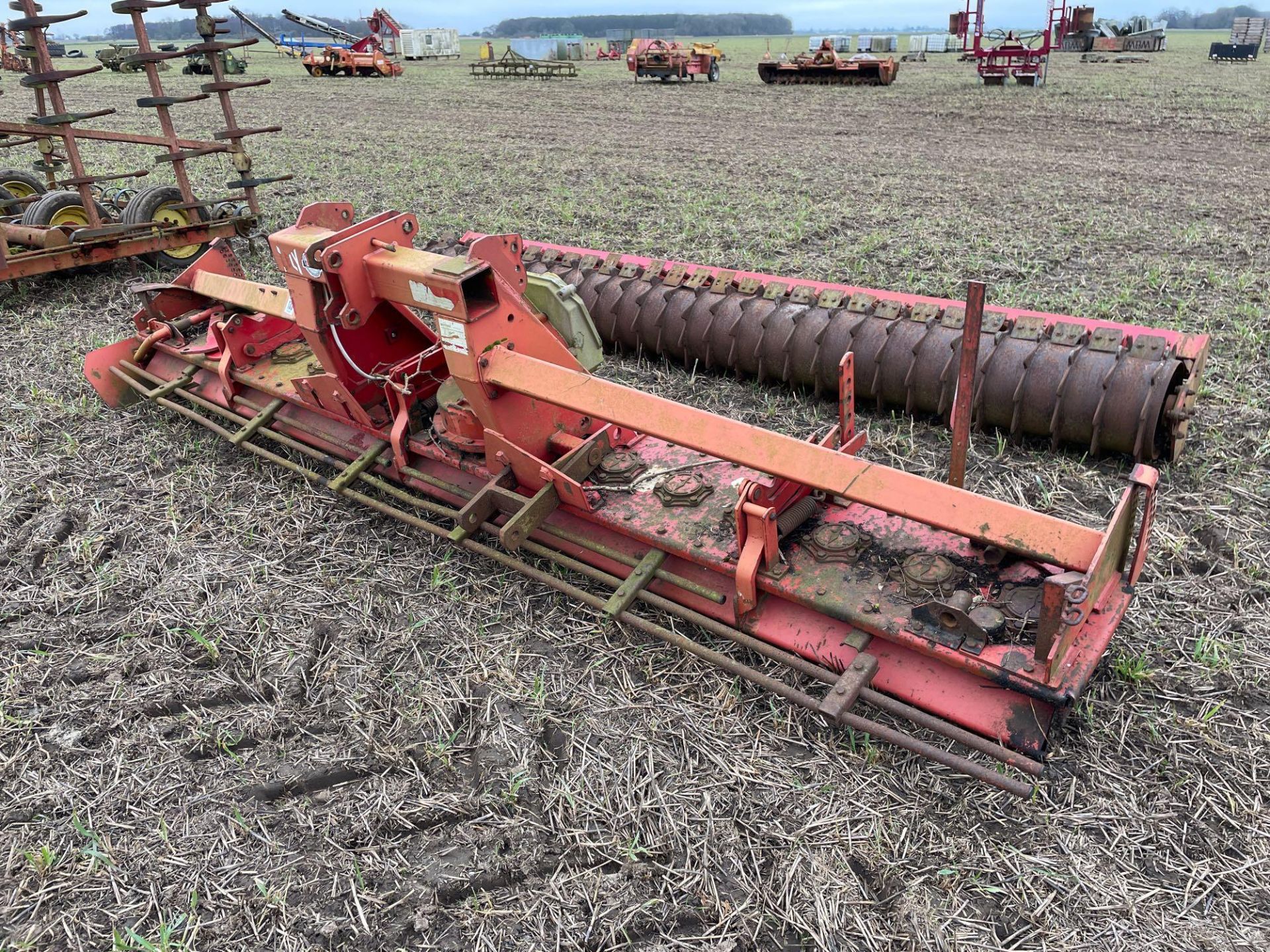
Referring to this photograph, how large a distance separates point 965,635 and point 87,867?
9.01 ft

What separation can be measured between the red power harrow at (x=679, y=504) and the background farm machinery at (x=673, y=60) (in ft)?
79.9

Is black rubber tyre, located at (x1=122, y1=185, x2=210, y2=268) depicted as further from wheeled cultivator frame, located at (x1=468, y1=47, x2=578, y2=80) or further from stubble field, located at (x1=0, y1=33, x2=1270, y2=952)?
wheeled cultivator frame, located at (x1=468, y1=47, x2=578, y2=80)

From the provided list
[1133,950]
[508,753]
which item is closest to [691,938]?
[508,753]

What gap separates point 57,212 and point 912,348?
7.61m

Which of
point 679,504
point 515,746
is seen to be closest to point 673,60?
point 679,504

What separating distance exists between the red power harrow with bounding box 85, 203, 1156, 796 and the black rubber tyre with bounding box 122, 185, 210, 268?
367 cm

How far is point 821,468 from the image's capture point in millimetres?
2473

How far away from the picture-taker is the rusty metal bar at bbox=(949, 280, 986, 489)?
2.49m

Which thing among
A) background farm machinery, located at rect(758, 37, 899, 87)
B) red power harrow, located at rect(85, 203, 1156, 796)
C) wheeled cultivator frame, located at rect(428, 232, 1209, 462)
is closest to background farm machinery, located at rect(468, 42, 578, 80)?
background farm machinery, located at rect(758, 37, 899, 87)

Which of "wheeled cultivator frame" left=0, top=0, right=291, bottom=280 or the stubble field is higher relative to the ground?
"wheeled cultivator frame" left=0, top=0, right=291, bottom=280

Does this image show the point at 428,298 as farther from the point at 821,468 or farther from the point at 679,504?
the point at 821,468

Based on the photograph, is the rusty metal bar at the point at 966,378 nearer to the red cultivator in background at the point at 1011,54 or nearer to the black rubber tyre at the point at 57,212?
the black rubber tyre at the point at 57,212

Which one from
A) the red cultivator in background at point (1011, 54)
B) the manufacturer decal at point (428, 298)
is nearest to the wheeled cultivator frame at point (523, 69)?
the red cultivator in background at point (1011, 54)

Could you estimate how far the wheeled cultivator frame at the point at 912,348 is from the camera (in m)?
3.66
